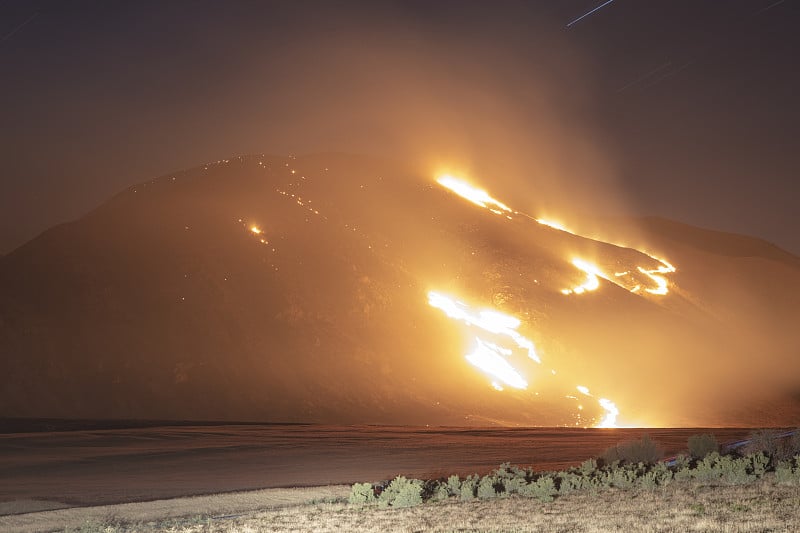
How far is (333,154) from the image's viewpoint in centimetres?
12775

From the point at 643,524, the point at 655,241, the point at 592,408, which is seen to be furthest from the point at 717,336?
the point at 643,524

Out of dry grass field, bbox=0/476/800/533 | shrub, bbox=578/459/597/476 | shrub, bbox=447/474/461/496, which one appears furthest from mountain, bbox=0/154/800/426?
dry grass field, bbox=0/476/800/533

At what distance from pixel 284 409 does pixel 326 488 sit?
4746 centimetres

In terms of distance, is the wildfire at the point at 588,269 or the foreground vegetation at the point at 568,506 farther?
the wildfire at the point at 588,269

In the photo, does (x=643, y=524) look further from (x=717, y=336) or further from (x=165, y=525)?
(x=717, y=336)

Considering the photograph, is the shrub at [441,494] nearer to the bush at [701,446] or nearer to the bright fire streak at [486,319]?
the bush at [701,446]

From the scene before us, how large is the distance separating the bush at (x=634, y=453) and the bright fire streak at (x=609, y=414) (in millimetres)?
40599

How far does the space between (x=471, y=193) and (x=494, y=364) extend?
54157mm

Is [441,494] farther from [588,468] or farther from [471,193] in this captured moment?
[471,193]

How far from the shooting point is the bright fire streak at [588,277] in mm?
98312

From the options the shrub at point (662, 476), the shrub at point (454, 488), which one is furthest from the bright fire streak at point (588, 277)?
the shrub at point (454, 488)

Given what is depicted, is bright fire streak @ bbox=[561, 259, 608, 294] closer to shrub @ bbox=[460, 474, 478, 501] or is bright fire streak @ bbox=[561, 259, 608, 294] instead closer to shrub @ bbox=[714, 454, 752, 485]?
shrub @ bbox=[714, 454, 752, 485]

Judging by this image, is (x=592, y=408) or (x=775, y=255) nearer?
(x=592, y=408)

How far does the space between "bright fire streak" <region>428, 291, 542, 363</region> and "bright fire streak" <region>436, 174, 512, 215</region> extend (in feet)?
103
